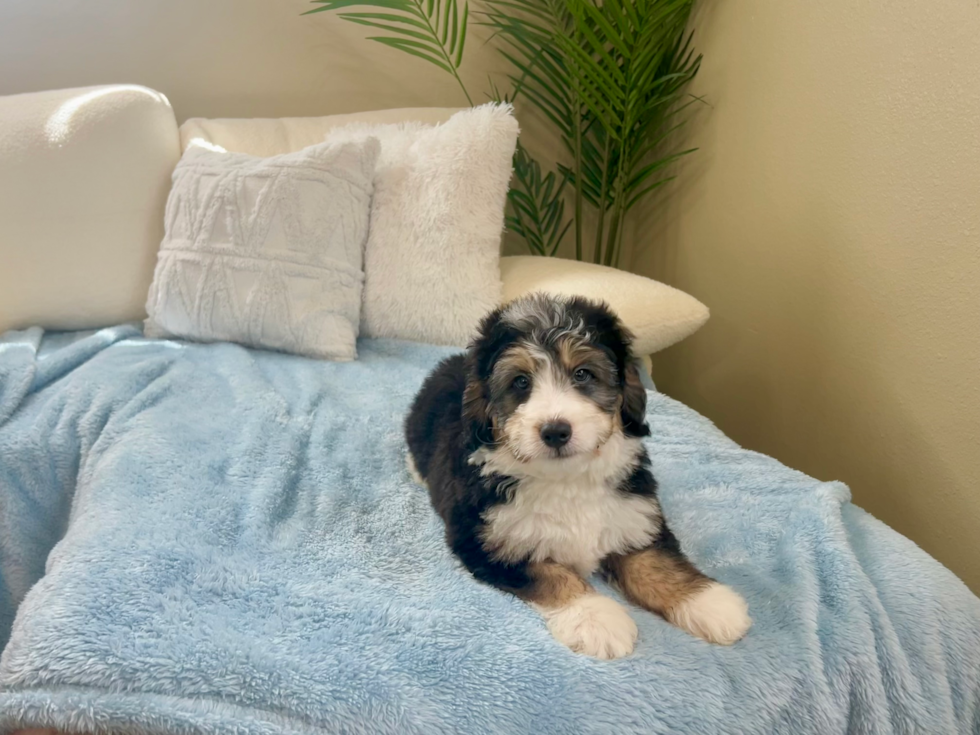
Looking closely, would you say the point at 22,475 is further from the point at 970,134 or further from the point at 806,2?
the point at 806,2

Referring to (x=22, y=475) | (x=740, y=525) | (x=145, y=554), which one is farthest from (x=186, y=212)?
(x=740, y=525)

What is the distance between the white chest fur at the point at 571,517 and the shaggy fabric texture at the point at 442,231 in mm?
1136

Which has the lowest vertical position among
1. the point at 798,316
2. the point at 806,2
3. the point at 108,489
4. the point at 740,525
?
the point at 108,489

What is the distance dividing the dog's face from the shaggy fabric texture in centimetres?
99

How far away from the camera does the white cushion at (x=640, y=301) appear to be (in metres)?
2.30

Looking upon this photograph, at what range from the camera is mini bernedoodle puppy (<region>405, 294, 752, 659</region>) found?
1.38 meters

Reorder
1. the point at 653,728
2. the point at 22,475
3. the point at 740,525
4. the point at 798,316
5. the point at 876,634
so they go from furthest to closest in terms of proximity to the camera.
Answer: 1. the point at 798,316
2. the point at 22,475
3. the point at 740,525
4. the point at 876,634
5. the point at 653,728

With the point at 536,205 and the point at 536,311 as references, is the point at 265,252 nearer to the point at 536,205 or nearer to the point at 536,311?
the point at 536,311

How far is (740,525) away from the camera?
1598mm

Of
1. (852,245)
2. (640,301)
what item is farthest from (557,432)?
(852,245)

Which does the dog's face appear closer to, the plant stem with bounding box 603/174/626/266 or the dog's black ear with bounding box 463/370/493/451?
the dog's black ear with bounding box 463/370/493/451

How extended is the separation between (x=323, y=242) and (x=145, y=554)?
4.57 ft

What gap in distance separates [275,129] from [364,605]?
7.48 ft

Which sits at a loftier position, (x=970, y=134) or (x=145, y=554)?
(x=970, y=134)
